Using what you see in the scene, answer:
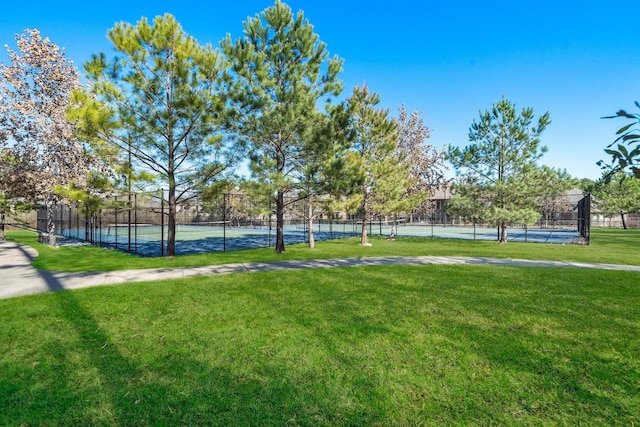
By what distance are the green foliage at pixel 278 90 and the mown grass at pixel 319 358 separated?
7.21 m

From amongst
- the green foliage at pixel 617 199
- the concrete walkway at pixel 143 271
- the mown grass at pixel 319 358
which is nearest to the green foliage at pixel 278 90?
the concrete walkway at pixel 143 271

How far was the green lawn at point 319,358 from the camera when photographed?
2713 mm

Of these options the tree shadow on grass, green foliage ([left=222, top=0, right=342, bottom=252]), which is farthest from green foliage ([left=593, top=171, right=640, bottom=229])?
the tree shadow on grass

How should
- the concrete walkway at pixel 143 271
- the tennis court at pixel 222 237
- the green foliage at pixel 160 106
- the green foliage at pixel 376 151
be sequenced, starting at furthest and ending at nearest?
the green foliage at pixel 376 151 < the tennis court at pixel 222 237 < the green foliage at pixel 160 106 < the concrete walkway at pixel 143 271

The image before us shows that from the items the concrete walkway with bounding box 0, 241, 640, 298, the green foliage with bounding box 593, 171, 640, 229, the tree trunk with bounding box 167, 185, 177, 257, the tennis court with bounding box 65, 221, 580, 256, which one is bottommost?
the tennis court with bounding box 65, 221, 580, 256

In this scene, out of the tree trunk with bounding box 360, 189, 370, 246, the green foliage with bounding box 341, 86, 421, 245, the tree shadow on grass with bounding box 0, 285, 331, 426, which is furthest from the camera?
the tree trunk with bounding box 360, 189, 370, 246

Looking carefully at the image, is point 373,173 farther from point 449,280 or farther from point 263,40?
point 449,280

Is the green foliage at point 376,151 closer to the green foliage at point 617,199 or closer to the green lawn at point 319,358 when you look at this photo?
the green lawn at point 319,358

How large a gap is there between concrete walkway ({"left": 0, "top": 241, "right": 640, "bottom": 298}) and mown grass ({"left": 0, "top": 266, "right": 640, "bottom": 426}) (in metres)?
1.11

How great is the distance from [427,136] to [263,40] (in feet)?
60.0

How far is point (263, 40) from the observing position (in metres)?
12.4

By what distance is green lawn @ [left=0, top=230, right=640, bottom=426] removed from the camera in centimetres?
271

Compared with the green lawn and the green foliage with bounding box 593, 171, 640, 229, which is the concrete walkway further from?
the green foliage with bounding box 593, 171, 640, 229

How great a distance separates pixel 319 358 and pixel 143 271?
658cm
